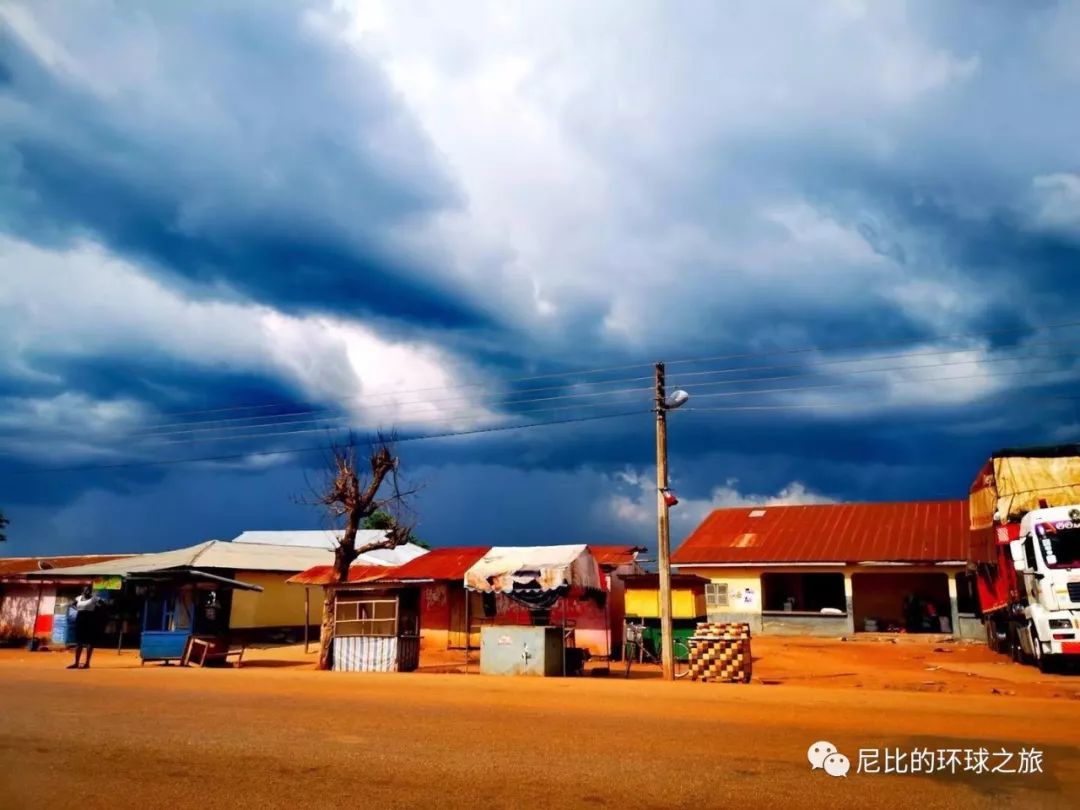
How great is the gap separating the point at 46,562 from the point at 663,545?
4171cm

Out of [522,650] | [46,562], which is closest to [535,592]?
[522,650]

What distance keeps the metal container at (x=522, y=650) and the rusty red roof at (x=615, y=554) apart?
8.28 meters

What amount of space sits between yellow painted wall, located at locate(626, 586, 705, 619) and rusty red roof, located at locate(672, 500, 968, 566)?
42.6 feet

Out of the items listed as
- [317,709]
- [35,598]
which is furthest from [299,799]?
[35,598]

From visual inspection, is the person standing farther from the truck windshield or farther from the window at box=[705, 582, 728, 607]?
the window at box=[705, 582, 728, 607]

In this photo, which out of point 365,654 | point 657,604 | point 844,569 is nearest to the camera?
point 365,654

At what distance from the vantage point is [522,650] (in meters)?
19.0

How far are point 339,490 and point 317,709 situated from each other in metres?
12.1

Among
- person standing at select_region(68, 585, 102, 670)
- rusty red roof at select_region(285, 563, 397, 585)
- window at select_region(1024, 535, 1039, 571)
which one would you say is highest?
window at select_region(1024, 535, 1039, 571)

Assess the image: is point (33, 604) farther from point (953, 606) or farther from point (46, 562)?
point (953, 606)

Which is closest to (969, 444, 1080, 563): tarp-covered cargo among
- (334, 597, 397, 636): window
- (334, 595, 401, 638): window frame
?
(334, 595, 401, 638): window frame

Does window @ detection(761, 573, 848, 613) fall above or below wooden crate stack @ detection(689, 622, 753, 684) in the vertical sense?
above

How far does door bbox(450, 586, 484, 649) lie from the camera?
3041cm

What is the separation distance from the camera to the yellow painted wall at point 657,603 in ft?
72.1
